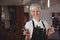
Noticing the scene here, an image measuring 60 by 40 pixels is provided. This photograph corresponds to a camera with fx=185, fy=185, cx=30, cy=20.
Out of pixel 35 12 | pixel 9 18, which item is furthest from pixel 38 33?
pixel 9 18

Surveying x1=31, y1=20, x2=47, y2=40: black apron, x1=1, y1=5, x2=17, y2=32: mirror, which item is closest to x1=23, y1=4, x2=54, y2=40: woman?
x1=31, y1=20, x2=47, y2=40: black apron

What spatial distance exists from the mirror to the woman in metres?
0.15

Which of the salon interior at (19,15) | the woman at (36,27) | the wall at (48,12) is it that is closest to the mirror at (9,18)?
the salon interior at (19,15)

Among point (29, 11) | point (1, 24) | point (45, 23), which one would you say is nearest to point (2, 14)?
point (1, 24)

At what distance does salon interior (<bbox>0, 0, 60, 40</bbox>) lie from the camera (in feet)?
5.98

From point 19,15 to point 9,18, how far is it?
0.10 metres

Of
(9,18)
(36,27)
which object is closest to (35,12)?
(36,27)

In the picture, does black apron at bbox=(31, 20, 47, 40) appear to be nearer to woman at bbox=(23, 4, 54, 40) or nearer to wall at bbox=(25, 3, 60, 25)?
woman at bbox=(23, 4, 54, 40)

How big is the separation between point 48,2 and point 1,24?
20.2 inches

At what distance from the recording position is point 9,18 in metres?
1.83

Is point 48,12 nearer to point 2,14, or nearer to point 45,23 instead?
point 45,23

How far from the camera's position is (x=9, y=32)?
184cm

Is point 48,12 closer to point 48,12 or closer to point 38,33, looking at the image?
point 48,12

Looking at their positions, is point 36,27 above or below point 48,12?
below
